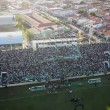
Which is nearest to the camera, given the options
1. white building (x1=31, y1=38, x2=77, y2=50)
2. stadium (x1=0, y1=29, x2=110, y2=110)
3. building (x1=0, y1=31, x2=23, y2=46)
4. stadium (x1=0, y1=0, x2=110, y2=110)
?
stadium (x1=0, y1=29, x2=110, y2=110)

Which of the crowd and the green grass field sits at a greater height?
the crowd

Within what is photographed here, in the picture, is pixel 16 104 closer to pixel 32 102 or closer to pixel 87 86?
pixel 32 102

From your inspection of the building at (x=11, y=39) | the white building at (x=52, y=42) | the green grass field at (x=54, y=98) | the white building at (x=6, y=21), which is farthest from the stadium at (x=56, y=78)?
the white building at (x=6, y=21)

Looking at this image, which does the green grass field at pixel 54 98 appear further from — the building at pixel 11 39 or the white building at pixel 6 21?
the white building at pixel 6 21

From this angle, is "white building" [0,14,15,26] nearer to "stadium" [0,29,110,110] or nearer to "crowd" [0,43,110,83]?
"stadium" [0,29,110,110]

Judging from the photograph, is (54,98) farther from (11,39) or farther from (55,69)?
(11,39)

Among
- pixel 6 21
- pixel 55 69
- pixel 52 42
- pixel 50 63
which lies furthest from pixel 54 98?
pixel 6 21

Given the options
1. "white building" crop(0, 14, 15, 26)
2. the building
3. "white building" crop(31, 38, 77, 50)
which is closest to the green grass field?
"white building" crop(31, 38, 77, 50)

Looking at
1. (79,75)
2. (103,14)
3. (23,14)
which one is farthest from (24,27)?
(79,75)
